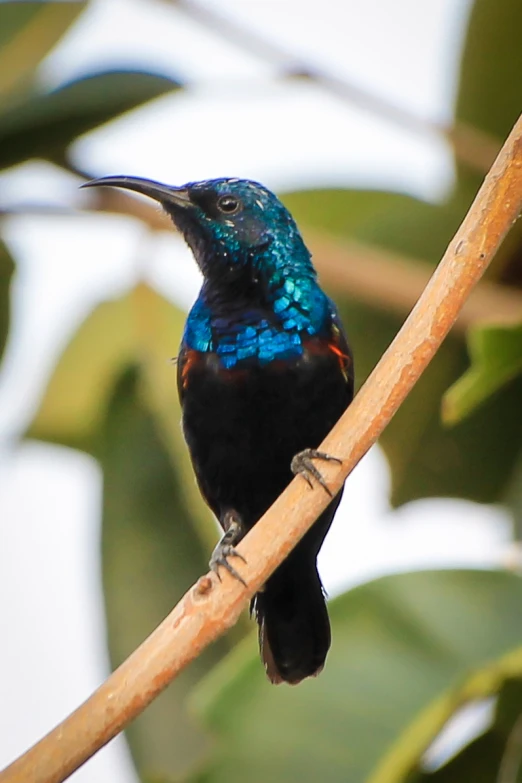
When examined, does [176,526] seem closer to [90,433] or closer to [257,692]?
[90,433]

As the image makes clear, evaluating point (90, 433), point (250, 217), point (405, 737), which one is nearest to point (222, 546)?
point (405, 737)

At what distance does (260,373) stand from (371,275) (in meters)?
0.45

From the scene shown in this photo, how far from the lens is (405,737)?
7.14 ft

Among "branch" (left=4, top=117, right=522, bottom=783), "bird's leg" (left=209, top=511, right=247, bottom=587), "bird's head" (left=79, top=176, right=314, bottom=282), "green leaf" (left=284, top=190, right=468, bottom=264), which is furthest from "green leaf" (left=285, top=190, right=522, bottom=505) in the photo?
"branch" (left=4, top=117, right=522, bottom=783)

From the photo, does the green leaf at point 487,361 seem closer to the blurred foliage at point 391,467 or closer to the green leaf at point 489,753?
the blurred foliage at point 391,467

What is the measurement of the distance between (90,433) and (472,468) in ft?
3.44

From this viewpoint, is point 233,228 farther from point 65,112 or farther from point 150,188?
point 65,112

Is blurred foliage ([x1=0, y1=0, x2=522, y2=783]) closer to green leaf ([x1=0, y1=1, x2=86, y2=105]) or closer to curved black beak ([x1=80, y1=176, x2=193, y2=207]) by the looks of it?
green leaf ([x1=0, y1=1, x2=86, y2=105])

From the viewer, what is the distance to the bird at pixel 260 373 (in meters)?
2.29

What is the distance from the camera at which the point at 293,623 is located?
2.42 meters

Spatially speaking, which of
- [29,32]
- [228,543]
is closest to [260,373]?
[228,543]

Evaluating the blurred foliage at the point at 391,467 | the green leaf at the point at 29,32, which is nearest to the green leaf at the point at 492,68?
the blurred foliage at the point at 391,467

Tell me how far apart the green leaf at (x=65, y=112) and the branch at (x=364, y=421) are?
1.48 m

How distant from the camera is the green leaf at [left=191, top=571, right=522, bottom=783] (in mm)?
2178
